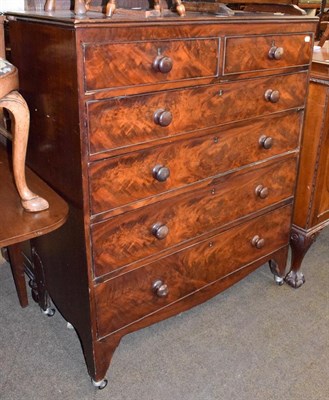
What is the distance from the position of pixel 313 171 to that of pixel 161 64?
101 cm

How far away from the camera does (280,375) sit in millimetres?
1721

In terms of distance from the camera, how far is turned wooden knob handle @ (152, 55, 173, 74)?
4.28ft

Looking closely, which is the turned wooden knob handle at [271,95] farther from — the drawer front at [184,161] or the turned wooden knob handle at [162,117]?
the turned wooden knob handle at [162,117]

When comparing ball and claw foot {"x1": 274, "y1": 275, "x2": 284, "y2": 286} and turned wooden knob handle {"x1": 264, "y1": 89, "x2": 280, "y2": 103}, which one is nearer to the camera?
turned wooden knob handle {"x1": 264, "y1": 89, "x2": 280, "y2": 103}

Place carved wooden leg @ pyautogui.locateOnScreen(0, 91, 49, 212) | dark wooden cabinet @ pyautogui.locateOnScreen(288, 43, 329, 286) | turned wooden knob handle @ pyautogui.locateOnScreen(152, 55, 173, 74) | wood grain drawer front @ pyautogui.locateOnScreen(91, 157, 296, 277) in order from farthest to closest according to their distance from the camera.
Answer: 1. dark wooden cabinet @ pyautogui.locateOnScreen(288, 43, 329, 286)
2. wood grain drawer front @ pyautogui.locateOnScreen(91, 157, 296, 277)
3. turned wooden knob handle @ pyautogui.locateOnScreen(152, 55, 173, 74)
4. carved wooden leg @ pyautogui.locateOnScreen(0, 91, 49, 212)

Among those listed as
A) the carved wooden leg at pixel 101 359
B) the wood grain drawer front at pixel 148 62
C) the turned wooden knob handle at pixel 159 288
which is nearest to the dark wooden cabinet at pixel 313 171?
the wood grain drawer front at pixel 148 62

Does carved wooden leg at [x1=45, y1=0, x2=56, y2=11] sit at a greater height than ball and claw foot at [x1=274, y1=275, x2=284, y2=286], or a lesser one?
greater

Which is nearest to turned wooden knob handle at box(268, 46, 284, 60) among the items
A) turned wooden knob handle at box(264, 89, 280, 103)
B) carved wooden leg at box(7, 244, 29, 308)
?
turned wooden knob handle at box(264, 89, 280, 103)

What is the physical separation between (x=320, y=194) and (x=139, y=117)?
1093 millimetres

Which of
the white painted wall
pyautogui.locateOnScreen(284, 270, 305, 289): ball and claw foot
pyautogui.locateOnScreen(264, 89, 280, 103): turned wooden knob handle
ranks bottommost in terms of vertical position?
pyautogui.locateOnScreen(284, 270, 305, 289): ball and claw foot

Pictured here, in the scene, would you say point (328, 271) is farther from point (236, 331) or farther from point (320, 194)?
point (236, 331)

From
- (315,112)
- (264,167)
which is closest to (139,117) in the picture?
(264,167)

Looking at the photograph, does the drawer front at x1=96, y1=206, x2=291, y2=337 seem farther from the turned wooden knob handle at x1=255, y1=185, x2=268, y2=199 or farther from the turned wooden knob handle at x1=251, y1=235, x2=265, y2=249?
the turned wooden knob handle at x1=255, y1=185, x2=268, y2=199

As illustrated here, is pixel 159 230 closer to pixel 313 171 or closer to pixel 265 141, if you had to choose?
pixel 265 141
